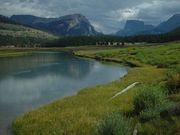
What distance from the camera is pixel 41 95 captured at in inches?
1962

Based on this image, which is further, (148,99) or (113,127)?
(148,99)

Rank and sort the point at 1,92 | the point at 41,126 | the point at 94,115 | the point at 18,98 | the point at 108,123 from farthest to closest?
the point at 1,92 < the point at 18,98 < the point at 94,115 < the point at 41,126 < the point at 108,123

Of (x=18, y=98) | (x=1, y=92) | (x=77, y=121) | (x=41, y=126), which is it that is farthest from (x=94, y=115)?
(x=1, y=92)

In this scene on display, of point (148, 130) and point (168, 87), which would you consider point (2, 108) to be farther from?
point (148, 130)

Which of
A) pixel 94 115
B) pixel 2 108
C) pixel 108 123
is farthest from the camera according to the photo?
pixel 2 108

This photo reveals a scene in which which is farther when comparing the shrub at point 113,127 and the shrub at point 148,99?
the shrub at point 148,99

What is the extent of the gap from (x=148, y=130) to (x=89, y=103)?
17.6 meters

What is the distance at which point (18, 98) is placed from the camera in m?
46.9

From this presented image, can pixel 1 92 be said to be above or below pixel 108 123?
below

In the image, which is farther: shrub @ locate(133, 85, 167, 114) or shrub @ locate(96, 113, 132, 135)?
shrub @ locate(133, 85, 167, 114)

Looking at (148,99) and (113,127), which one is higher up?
(113,127)

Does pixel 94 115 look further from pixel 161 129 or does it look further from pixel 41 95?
pixel 41 95

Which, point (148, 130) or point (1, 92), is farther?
point (1, 92)

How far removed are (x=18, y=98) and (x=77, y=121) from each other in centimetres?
1980
